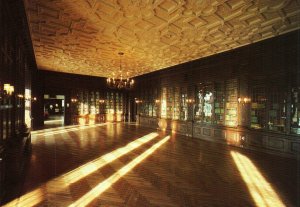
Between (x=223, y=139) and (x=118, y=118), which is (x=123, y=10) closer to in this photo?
(x=223, y=139)

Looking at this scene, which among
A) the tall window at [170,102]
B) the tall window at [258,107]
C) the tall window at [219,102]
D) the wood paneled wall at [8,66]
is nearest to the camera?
the wood paneled wall at [8,66]

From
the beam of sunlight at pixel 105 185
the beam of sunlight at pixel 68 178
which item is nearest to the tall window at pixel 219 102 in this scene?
the beam of sunlight at pixel 105 185

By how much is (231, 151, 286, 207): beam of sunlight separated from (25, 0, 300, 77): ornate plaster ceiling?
3830 millimetres

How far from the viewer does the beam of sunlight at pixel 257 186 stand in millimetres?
3113

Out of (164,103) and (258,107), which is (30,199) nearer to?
(258,107)

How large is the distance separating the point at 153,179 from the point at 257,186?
208 cm

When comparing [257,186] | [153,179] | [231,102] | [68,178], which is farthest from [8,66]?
[231,102]

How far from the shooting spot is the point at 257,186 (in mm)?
3684

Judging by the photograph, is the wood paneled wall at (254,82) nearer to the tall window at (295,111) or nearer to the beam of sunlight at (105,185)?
the tall window at (295,111)

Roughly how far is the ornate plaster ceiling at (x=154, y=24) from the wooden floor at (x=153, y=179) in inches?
148

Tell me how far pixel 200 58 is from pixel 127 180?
22.9ft

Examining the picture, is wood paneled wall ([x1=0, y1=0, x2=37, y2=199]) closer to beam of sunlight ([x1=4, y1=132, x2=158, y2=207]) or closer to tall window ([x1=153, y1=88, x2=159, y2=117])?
beam of sunlight ([x1=4, y1=132, x2=158, y2=207])

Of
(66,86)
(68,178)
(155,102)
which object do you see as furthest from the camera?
(66,86)

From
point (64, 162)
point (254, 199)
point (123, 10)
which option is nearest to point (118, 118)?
point (64, 162)
